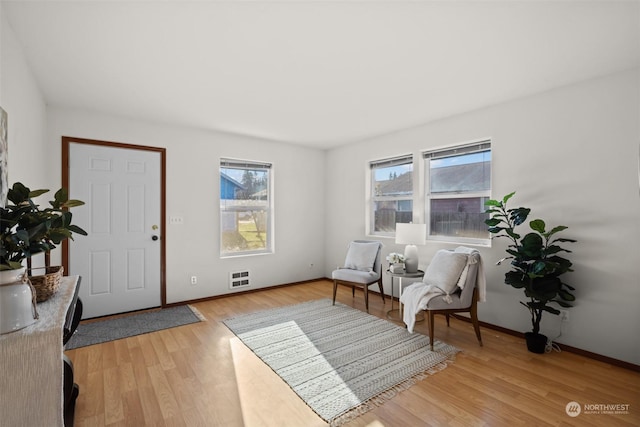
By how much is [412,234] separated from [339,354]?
1.64m

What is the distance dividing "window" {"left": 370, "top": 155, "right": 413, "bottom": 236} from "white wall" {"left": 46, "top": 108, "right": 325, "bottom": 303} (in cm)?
116

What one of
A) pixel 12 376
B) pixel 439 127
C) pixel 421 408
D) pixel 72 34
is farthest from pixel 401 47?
pixel 12 376

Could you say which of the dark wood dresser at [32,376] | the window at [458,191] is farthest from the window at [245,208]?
the dark wood dresser at [32,376]

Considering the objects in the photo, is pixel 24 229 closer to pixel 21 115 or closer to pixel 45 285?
pixel 45 285

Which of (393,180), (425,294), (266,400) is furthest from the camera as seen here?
(393,180)

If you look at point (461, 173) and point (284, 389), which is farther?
point (461, 173)

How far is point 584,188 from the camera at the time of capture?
8.77 ft

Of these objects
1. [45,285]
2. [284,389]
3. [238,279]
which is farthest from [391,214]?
[45,285]

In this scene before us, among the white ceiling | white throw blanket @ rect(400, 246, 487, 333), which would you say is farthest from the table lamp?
the white ceiling

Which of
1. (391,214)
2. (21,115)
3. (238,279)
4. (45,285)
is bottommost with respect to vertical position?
(238,279)

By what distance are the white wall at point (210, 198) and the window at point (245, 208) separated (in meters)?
0.14

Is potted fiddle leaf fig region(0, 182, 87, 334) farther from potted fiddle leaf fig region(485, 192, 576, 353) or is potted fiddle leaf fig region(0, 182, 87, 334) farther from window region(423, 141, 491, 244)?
window region(423, 141, 491, 244)

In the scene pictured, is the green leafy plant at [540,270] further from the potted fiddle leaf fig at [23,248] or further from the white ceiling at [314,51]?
the potted fiddle leaf fig at [23,248]

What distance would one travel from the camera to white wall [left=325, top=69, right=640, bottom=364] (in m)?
2.46
